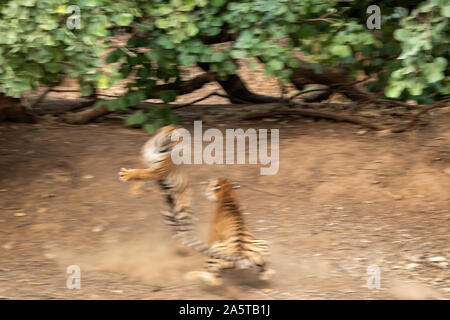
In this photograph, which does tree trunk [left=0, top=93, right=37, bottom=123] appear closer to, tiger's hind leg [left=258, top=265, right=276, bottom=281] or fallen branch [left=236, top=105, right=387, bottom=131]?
fallen branch [left=236, top=105, right=387, bottom=131]

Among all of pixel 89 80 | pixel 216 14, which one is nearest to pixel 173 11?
pixel 216 14

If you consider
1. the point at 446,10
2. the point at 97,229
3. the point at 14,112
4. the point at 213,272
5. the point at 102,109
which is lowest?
the point at 213,272

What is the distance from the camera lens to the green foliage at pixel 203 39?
5.20 metres

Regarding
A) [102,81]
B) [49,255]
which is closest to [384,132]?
[102,81]

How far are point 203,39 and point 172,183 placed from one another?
84.8 inches

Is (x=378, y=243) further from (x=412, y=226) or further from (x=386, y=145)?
(x=386, y=145)

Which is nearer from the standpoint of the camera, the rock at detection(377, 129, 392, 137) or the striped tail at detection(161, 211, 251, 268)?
the striped tail at detection(161, 211, 251, 268)

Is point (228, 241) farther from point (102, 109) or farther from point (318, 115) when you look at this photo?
point (102, 109)

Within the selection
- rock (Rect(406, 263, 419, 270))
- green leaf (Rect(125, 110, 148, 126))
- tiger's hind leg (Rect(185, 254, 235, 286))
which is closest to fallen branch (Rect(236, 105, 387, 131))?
green leaf (Rect(125, 110, 148, 126))

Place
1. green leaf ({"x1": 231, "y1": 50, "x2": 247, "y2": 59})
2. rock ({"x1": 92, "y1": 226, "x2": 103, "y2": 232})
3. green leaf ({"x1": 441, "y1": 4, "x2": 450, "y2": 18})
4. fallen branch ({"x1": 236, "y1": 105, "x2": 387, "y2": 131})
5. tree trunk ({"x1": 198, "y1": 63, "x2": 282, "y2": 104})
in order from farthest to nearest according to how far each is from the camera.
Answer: tree trunk ({"x1": 198, "y1": 63, "x2": 282, "y2": 104}), fallen branch ({"x1": 236, "y1": 105, "x2": 387, "y2": 131}), green leaf ({"x1": 231, "y1": 50, "x2": 247, "y2": 59}), rock ({"x1": 92, "y1": 226, "x2": 103, "y2": 232}), green leaf ({"x1": 441, "y1": 4, "x2": 450, "y2": 18})

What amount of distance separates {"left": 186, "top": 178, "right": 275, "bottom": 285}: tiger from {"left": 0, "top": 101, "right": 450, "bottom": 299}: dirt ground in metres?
0.15

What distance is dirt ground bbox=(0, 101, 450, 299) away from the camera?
5051 mm

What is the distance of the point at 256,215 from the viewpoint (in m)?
6.30

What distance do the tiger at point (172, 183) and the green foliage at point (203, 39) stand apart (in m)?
0.78
